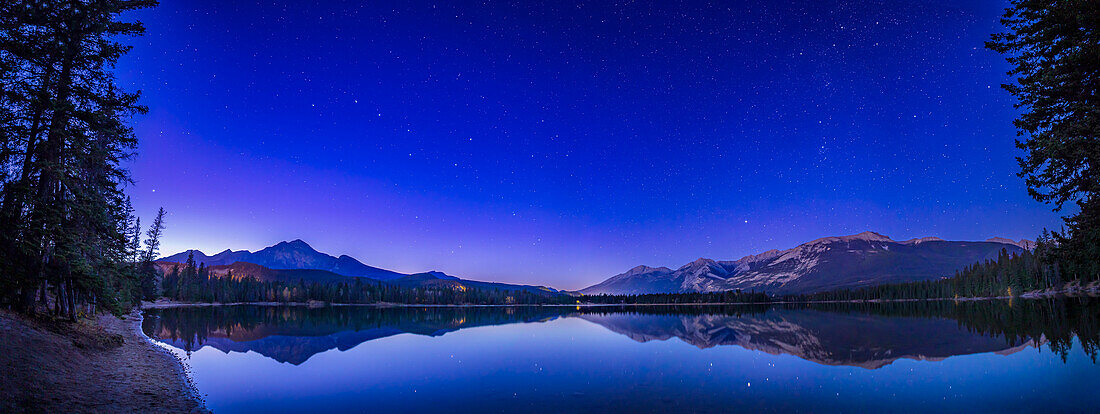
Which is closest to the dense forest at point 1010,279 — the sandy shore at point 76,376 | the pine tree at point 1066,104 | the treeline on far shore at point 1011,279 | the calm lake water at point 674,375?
the treeline on far shore at point 1011,279

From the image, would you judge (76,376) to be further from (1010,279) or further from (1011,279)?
(1010,279)

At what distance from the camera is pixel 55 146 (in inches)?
945

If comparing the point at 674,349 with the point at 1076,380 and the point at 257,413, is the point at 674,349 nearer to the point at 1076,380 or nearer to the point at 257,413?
the point at 1076,380

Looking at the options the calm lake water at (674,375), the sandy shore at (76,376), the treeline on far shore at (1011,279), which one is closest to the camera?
the sandy shore at (76,376)

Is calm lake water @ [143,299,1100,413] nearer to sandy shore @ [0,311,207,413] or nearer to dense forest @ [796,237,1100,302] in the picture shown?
sandy shore @ [0,311,207,413]

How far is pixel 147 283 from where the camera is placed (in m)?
104

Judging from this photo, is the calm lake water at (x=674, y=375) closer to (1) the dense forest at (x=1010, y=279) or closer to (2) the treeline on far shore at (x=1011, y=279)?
(2) the treeline on far shore at (x=1011, y=279)

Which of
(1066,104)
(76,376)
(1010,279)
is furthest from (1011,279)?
(76,376)

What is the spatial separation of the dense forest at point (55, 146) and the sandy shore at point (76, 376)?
2.65 meters

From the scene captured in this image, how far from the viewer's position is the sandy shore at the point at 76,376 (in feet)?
45.1

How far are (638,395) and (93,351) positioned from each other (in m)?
26.5

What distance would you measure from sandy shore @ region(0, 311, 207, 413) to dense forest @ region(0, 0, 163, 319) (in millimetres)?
2645

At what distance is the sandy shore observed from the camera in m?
13.8

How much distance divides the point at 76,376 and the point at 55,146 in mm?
13944
